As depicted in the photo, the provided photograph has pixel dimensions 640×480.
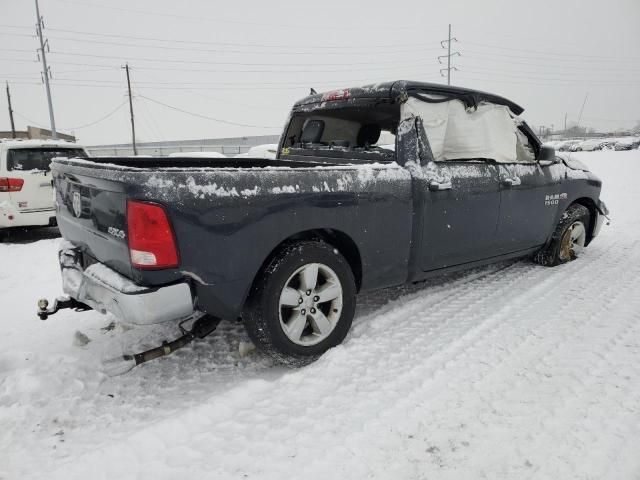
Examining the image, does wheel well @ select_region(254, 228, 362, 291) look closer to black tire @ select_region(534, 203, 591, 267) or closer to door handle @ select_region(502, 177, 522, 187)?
door handle @ select_region(502, 177, 522, 187)

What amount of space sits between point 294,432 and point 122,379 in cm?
123

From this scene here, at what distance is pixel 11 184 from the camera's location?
6688mm

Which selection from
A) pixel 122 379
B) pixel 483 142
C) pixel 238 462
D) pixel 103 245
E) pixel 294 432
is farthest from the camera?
pixel 483 142

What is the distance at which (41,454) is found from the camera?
2.03m

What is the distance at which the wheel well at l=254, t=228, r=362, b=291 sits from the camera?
2.74 metres

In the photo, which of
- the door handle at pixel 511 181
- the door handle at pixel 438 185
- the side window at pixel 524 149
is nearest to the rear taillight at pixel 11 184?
the door handle at pixel 438 185

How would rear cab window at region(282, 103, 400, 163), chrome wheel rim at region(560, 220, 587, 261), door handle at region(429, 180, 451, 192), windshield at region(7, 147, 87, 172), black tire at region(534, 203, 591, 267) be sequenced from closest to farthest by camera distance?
door handle at region(429, 180, 451, 192) → rear cab window at region(282, 103, 400, 163) → black tire at region(534, 203, 591, 267) → chrome wheel rim at region(560, 220, 587, 261) → windshield at region(7, 147, 87, 172)

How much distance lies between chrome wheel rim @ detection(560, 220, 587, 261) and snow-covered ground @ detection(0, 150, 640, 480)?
127cm

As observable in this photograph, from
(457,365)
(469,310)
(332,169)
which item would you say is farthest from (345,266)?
(469,310)

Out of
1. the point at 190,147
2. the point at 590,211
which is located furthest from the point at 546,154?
the point at 190,147

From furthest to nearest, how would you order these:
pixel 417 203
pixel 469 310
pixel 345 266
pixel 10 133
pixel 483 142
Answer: pixel 10 133
pixel 483 142
pixel 469 310
pixel 417 203
pixel 345 266

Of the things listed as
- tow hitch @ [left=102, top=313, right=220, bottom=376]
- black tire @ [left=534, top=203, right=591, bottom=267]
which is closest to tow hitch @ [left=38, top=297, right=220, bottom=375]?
tow hitch @ [left=102, top=313, right=220, bottom=376]

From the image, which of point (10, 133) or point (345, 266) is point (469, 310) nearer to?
point (345, 266)

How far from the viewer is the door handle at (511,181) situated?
392cm
